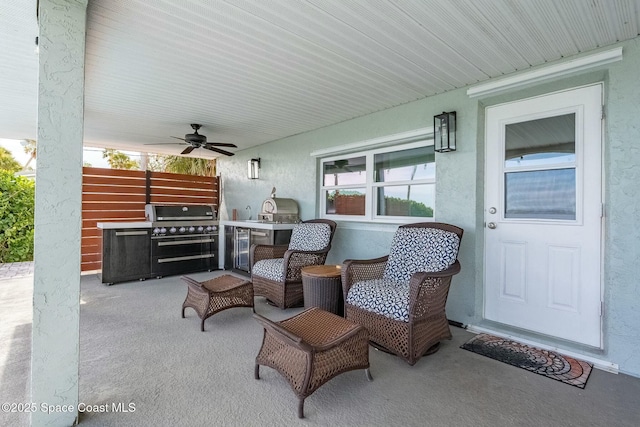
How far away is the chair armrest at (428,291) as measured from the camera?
235 cm

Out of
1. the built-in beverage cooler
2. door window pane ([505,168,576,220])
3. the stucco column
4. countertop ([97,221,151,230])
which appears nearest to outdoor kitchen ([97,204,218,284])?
countertop ([97,221,151,230])

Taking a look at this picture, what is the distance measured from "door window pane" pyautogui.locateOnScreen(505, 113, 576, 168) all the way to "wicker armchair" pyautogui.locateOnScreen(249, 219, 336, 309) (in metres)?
2.16

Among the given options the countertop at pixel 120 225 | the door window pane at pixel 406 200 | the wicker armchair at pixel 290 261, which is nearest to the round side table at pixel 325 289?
the wicker armchair at pixel 290 261

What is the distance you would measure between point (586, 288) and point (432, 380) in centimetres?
158

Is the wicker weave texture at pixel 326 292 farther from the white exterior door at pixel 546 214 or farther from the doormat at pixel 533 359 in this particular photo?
the white exterior door at pixel 546 214

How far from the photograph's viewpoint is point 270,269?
3.82 metres

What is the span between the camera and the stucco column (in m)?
1.59

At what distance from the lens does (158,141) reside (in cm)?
627

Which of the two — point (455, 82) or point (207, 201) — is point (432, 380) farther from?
point (207, 201)

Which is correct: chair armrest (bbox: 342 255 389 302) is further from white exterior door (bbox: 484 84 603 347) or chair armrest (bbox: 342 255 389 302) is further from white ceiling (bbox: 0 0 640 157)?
white ceiling (bbox: 0 0 640 157)

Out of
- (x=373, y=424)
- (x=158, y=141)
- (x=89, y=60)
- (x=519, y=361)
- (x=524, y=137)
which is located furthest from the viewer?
(x=158, y=141)

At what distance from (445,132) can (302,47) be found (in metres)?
1.72

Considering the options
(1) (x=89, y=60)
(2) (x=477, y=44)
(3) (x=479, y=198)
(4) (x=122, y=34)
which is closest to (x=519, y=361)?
(3) (x=479, y=198)

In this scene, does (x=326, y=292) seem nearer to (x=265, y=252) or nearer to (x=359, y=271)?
(x=359, y=271)
